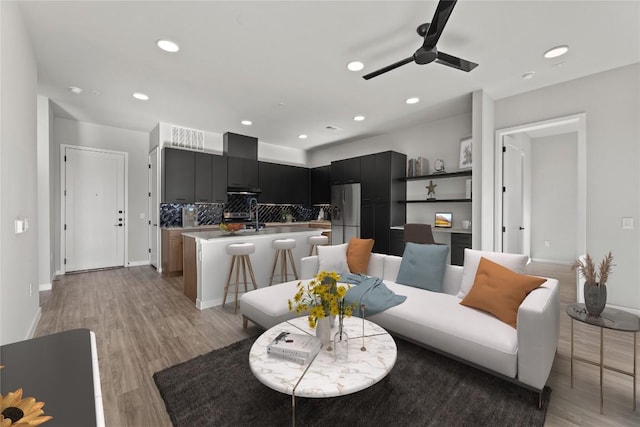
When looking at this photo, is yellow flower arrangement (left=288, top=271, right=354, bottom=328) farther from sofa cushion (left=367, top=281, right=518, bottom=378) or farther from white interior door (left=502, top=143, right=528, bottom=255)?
white interior door (left=502, top=143, right=528, bottom=255)

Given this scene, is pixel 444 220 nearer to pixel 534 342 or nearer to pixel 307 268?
pixel 307 268

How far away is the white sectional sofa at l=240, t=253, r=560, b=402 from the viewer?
5.66 feet

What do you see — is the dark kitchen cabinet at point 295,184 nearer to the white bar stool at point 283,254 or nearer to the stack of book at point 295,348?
the white bar stool at point 283,254

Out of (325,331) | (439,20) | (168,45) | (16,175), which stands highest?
(168,45)

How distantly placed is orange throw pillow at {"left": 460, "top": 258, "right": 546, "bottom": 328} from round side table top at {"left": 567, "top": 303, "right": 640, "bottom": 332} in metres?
0.27

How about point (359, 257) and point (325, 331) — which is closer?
point (325, 331)

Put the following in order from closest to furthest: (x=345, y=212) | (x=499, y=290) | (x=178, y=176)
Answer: (x=499, y=290), (x=178, y=176), (x=345, y=212)

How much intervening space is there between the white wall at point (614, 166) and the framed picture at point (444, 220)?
1840 mm

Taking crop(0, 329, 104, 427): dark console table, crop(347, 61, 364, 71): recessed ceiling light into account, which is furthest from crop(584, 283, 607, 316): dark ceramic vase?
crop(347, 61, 364, 71): recessed ceiling light

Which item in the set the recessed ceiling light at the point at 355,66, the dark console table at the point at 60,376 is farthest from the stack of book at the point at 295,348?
the recessed ceiling light at the point at 355,66

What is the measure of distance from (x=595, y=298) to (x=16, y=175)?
169 inches

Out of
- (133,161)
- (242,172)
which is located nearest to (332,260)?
(242,172)

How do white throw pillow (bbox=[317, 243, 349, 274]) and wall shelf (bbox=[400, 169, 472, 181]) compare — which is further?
wall shelf (bbox=[400, 169, 472, 181])

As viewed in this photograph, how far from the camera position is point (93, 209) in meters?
5.39
